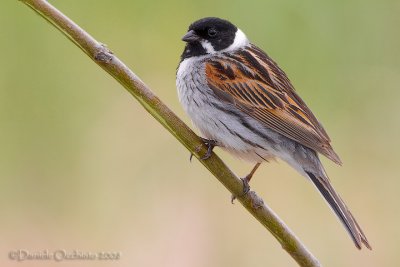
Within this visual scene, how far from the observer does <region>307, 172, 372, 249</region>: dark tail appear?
3098mm

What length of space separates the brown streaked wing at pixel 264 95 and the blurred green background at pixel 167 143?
1081mm

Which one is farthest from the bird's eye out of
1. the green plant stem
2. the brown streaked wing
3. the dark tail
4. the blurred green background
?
the green plant stem

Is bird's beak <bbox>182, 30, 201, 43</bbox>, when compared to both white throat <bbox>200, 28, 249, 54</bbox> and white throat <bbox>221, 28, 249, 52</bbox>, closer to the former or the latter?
white throat <bbox>200, 28, 249, 54</bbox>

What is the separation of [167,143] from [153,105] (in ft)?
9.24

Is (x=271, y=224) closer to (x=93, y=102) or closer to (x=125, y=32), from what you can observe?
(x=93, y=102)

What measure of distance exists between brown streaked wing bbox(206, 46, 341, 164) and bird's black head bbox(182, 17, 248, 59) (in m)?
0.12

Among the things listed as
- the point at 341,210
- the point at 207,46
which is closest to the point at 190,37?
the point at 207,46

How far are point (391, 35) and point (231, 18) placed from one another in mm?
1089

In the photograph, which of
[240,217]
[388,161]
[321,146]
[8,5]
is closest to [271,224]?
[321,146]

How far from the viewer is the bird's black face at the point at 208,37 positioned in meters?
4.15

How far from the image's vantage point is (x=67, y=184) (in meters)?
5.03

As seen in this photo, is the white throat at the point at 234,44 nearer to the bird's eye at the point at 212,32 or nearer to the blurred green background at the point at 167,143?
the bird's eye at the point at 212,32

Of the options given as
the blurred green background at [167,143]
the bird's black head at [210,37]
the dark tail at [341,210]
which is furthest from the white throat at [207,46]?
the blurred green background at [167,143]

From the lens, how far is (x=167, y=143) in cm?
556
